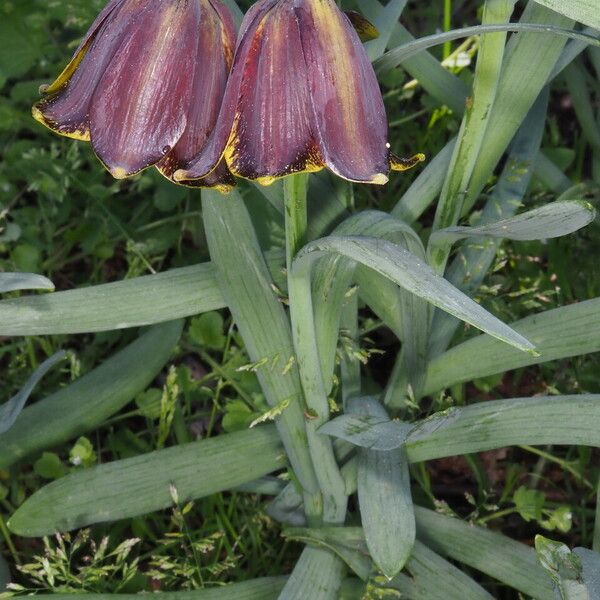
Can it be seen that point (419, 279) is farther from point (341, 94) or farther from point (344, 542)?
point (344, 542)

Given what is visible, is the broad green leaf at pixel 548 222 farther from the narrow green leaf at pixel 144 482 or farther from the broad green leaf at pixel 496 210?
the narrow green leaf at pixel 144 482

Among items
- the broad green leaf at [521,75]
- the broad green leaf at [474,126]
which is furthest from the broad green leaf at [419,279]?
the broad green leaf at [521,75]

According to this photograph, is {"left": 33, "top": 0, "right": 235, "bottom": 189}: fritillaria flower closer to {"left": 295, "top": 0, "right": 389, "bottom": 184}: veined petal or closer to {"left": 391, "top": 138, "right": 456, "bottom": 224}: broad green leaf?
{"left": 295, "top": 0, "right": 389, "bottom": 184}: veined petal


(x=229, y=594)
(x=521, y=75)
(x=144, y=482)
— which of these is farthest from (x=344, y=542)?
(x=521, y=75)

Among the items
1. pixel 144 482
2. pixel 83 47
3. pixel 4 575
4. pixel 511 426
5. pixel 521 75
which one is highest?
pixel 83 47

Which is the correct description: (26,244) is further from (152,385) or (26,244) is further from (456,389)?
(456,389)
